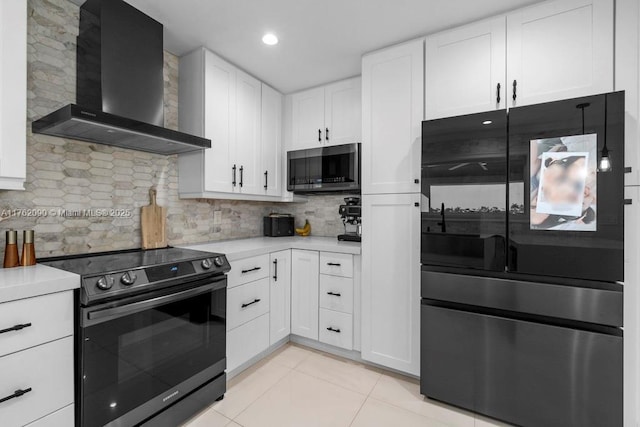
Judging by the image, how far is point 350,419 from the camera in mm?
1827

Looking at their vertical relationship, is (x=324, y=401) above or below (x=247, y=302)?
below

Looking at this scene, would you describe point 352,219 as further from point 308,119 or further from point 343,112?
point 308,119

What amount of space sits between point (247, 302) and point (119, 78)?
1728 millimetres

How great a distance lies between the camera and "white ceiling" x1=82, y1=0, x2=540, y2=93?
1.88m

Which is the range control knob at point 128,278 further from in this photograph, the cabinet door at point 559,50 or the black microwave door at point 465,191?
the cabinet door at point 559,50

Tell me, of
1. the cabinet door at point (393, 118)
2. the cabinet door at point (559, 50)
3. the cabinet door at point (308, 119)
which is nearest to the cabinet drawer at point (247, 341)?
the cabinet door at point (393, 118)

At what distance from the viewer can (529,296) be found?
1699 mm

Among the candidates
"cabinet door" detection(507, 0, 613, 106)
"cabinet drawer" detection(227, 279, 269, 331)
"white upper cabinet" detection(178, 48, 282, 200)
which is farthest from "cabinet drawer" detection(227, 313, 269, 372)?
"cabinet door" detection(507, 0, 613, 106)

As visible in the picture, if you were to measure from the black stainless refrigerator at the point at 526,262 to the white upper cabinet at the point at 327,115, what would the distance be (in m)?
1.01

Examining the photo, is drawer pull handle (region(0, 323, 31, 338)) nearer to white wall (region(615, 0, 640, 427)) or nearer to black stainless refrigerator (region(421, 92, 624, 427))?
black stainless refrigerator (region(421, 92, 624, 427))

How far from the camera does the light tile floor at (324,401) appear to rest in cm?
180

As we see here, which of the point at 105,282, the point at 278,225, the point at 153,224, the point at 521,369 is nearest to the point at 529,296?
the point at 521,369

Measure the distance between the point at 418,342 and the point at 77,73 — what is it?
2.89 meters

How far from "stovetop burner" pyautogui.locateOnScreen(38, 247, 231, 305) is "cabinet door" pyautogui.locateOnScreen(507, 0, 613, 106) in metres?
2.20
